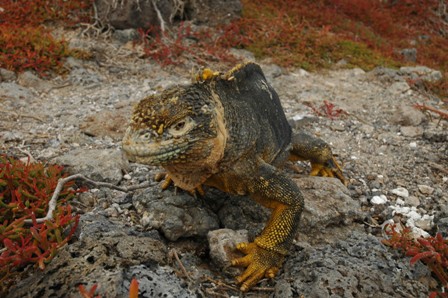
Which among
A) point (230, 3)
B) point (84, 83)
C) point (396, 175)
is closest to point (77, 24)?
point (84, 83)

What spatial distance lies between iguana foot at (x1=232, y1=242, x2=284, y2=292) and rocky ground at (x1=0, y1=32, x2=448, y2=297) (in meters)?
0.09

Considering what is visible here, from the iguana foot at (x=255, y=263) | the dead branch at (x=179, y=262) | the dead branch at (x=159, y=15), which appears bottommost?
the dead branch at (x=159, y=15)

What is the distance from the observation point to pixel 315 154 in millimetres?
4957

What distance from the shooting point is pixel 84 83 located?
8.00 meters

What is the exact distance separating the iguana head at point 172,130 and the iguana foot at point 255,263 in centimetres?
89

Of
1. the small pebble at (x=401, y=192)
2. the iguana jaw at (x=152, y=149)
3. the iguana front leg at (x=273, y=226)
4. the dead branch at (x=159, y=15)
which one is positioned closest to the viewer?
the iguana jaw at (x=152, y=149)

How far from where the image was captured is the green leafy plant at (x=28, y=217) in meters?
2.88

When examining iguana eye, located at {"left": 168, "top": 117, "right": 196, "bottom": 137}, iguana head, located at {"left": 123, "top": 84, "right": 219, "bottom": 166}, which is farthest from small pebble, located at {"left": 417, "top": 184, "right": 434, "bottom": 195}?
iguana eye, located at {"left": 168, "top": 117, "right": 196, "bottom": 137}

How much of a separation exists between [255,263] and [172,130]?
1261 millimetres

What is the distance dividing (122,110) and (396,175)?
4.28 m

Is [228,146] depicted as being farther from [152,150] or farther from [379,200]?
[379,200]

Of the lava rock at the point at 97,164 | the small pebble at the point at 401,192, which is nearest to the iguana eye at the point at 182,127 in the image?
the lava rock at the point at 97,164

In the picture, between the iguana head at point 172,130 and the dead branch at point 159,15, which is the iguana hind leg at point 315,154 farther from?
the dead branch at point 159,15

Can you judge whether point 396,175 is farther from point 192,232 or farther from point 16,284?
point 16,284
